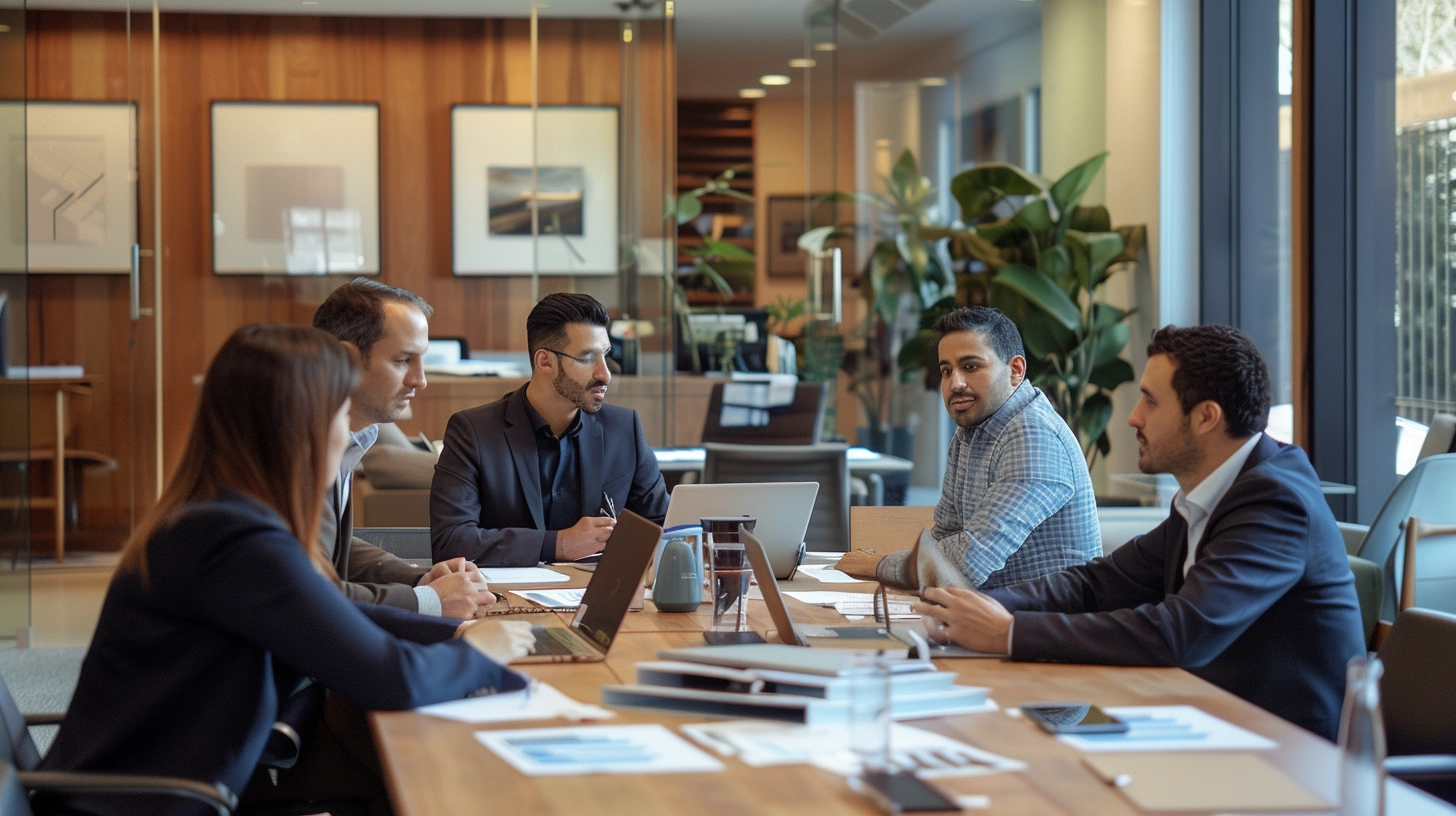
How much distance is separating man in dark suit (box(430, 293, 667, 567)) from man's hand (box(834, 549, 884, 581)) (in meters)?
0.60

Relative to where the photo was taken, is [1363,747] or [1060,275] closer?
[1363,747]

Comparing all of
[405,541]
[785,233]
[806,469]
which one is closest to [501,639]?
[405,541]

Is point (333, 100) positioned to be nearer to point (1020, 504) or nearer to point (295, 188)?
point (295, 188)

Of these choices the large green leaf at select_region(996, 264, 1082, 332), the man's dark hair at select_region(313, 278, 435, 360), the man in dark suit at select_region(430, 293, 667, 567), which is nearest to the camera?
the man's dark hair at select_region(313, 278, 435, 360)

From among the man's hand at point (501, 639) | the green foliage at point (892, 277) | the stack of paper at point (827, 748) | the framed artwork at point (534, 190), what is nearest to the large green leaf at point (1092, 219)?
the green foliage at point (892, 277)

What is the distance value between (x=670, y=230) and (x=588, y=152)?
29.5 inches

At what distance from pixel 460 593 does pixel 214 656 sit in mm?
755

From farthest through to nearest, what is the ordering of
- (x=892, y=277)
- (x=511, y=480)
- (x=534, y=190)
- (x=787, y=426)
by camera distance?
(x=892, y=277) → (x=534, y=190) → (x=787, y=426) → (x=511, y=480)

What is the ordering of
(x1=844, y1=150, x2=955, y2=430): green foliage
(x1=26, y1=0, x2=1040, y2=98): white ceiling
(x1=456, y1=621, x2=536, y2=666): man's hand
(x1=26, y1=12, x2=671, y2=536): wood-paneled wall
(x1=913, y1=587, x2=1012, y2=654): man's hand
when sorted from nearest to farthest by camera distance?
(x1=456, y1=621, x2=536, y2=666): man's hand
(x1=913, y1=587, x2=1012, y2=654): man's hand
(x1=844, y1=150, x2=955, y2=430): green foliage
(x1=26, y1=0, x2=1040, y2=98): white ceiling
(x1=26, y1=12, x2=671, y2=536): wood-paneled wall

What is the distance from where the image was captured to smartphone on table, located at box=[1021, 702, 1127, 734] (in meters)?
1.63

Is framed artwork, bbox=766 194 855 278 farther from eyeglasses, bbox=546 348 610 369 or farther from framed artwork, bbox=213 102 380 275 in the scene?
eyeglasses, bbox=546 348 610 369

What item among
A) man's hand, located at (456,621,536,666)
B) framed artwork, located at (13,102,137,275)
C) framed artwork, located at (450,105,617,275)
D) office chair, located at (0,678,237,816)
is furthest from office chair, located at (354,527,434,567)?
framed artwork, located at (450,105,617,275)

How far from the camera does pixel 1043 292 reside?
5926 millimetres

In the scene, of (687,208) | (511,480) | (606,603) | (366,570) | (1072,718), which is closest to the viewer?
(1072,718)
